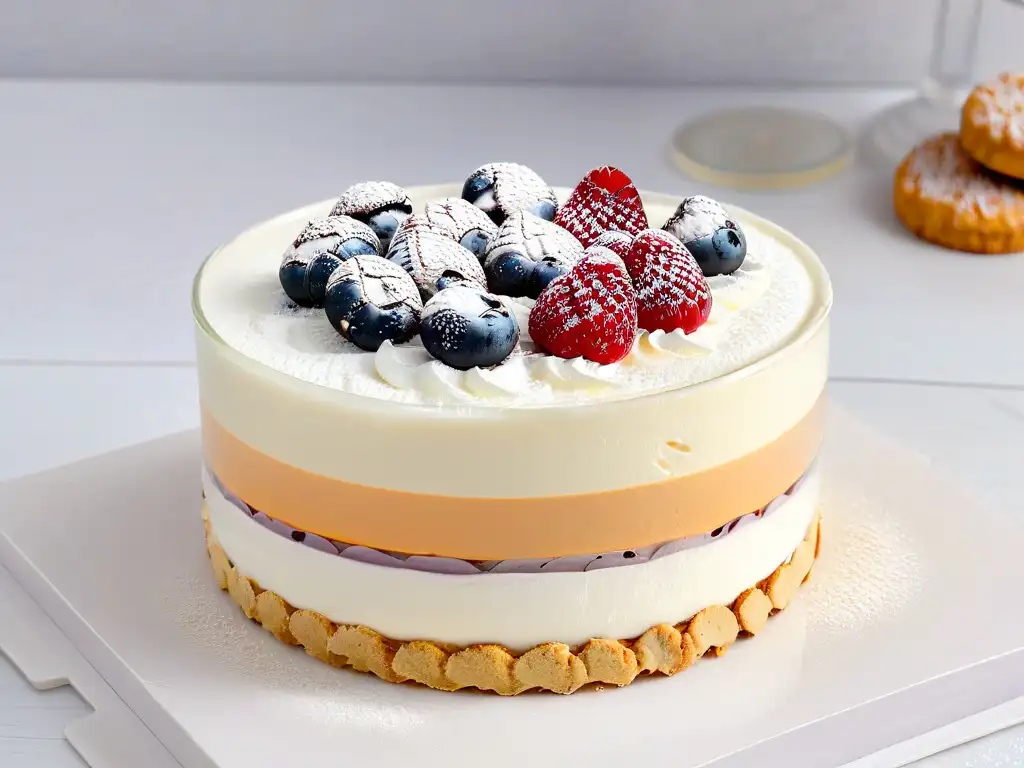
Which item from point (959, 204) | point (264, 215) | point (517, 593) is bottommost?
point (264, 215)

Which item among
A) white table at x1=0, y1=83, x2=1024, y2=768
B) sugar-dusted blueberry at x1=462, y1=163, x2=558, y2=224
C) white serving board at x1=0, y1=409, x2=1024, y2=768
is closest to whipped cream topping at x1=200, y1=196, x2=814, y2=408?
sugar-dusted blueberry at x1=462, y1=163, x2=558, y2=224

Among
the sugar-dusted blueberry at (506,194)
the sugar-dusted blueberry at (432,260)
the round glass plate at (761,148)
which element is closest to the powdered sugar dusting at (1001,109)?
the round glass plate at (761,148)

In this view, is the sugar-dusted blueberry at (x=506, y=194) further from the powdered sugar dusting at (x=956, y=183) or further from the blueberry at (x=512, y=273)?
the powdered sugar dusting at (x=956, y=183)

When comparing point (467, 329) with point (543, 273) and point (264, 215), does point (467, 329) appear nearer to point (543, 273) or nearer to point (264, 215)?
point (543, 273)

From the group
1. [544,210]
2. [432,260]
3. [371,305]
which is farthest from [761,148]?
[371,305]

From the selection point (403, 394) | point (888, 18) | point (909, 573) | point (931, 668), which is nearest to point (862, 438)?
point (909, 573)

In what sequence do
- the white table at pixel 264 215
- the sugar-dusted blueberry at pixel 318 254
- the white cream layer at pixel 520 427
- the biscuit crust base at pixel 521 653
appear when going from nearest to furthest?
1. the white cream layer at pixel 520 427
2. the biscuit crust base at pixel 521 653
3. the sugar-dusted blueberry at pixel 318 254
4. the white table at pixel 264 215
